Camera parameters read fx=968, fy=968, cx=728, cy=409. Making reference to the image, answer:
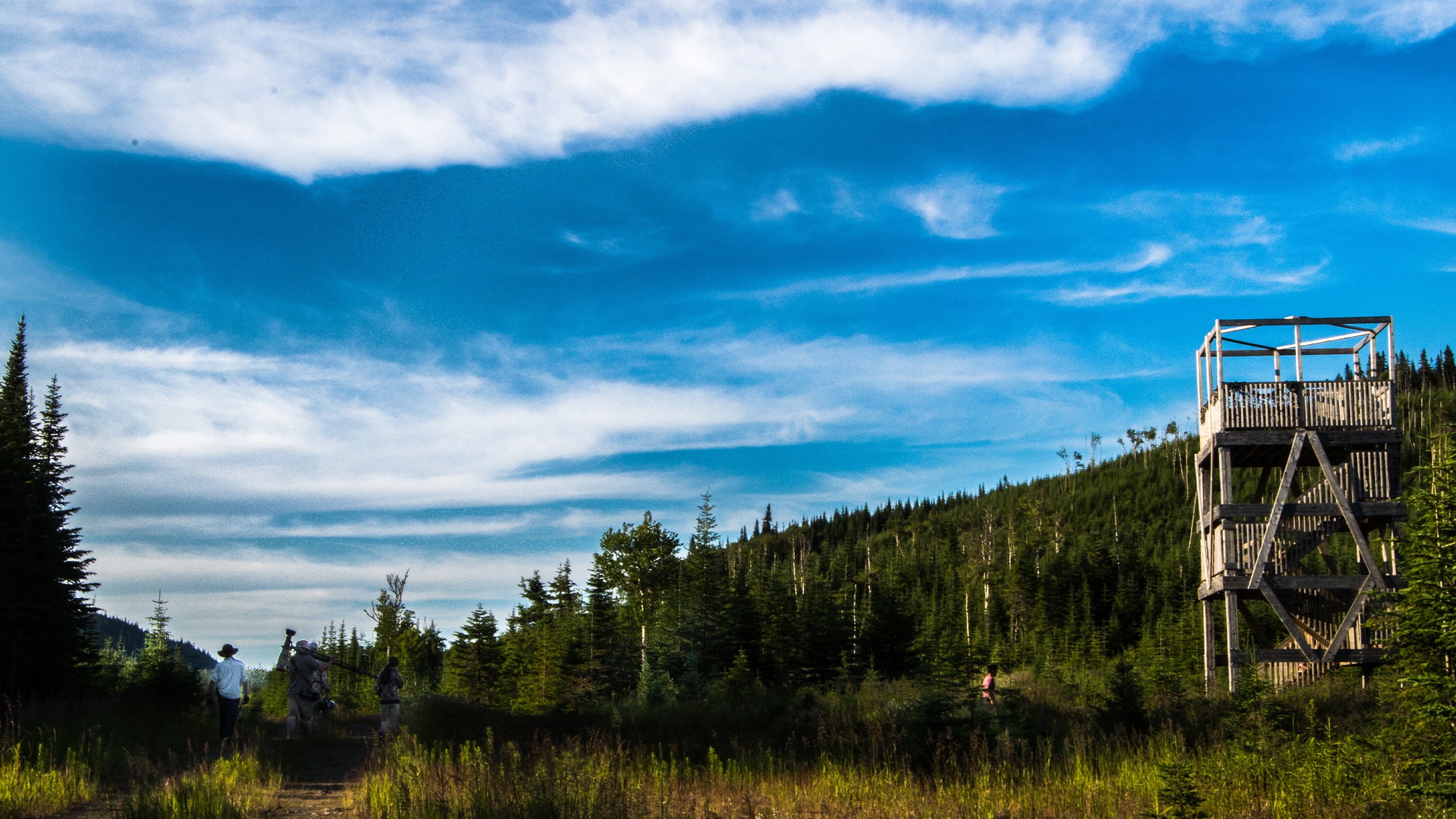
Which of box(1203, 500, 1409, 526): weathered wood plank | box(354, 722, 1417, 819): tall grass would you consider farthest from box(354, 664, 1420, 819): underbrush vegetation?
box(1203, 500, 1409, 526): weathered wood plank

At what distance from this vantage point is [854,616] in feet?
142

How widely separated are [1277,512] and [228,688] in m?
22.2

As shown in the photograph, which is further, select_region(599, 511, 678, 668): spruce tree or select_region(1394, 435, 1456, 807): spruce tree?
select_region(599, 511, 678, 668): spruce tree

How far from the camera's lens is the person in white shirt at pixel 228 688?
15117 millimetres

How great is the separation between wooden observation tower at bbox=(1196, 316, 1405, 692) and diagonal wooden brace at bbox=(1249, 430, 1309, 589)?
0.03 m

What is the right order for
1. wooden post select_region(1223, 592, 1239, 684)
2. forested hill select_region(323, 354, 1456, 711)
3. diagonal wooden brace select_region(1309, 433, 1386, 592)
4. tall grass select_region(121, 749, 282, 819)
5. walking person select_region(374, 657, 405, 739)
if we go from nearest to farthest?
1. tall grass select_region(121, 749, 282, 819)
2. walking person select_region(374, 657, 405, 739)
3. wooden post select_region(1223, 592, 1239, 684)
4. diagonal wooden brace select_region(1309, 433, 1386, 592)
5. forested hill select_region(323, 354, 1456, 711)

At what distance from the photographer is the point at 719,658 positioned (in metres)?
36.1

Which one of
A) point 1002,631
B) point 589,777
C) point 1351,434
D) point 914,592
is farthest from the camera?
point 914,592

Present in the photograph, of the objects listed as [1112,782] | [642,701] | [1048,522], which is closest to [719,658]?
[642,701]

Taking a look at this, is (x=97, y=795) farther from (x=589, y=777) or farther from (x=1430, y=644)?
(x=1430, y=644)

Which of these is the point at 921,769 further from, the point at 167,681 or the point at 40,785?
the point at 167,681

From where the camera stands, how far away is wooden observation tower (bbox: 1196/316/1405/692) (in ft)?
74.3

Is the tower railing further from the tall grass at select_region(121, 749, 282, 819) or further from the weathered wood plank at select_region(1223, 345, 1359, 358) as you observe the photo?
the tall grass at select_region(121, 749, 282, 819)

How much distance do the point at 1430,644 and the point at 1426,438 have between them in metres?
2.40
